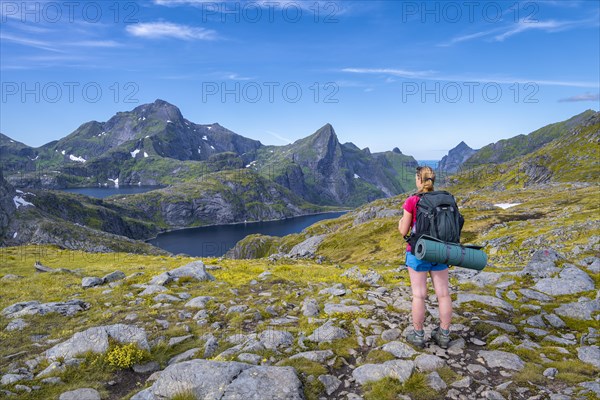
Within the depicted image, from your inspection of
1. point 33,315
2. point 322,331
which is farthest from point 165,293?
point 322,331

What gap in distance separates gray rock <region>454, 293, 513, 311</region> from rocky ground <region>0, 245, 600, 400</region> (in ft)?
0.26

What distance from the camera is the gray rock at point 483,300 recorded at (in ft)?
41.7

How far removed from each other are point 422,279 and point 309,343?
3.80 m

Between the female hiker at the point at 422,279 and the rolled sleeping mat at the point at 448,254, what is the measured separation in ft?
1.90

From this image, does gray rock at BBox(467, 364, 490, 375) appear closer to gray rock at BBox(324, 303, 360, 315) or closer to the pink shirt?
the pink shirt

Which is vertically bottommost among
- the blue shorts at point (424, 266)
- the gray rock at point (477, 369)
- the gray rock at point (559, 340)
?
the gray rock at point (559, 340)

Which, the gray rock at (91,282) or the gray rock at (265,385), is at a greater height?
the gray rock at (265,385)

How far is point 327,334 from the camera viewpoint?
1032cm

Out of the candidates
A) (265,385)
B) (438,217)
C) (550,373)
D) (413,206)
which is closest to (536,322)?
(550,373)

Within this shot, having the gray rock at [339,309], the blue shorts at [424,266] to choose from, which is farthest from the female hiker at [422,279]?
the gray rock at [339,309]

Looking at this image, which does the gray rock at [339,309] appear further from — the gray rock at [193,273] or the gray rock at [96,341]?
the gray rock at [193,273]

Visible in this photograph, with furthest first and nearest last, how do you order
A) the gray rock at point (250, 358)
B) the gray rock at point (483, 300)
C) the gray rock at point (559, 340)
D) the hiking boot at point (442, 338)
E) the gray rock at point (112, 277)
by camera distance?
the gray rock at point (112, 277)
the gray rock at point (483, 300)
the gray rock at point (559, 340)
the hiking boot at point (442, 338)
the gray rock at point (250, 358)

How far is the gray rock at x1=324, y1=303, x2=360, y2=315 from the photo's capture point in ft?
40.1

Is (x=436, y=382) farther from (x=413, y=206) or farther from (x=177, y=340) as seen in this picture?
(x=177, y=340)
